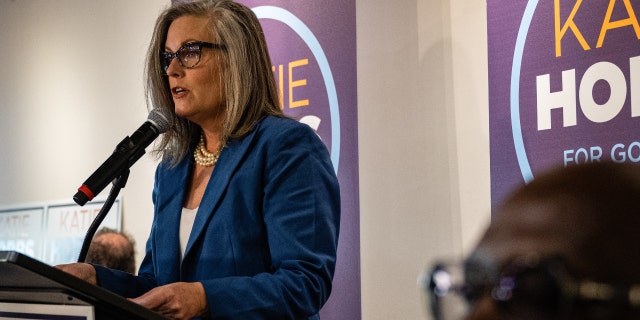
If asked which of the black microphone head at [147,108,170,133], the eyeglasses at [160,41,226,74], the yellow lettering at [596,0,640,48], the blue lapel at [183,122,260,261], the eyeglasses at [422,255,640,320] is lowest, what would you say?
the eyeglasses at [422,255,640,320]

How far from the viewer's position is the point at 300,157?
1925 mm

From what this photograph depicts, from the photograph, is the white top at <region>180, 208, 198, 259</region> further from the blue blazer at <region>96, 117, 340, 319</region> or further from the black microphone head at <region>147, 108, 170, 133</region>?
the black microphone head at <region>147, 108, 170, 133</region>

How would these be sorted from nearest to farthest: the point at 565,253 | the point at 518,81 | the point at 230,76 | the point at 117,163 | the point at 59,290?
the point at 565,253, the point at 59,290, the point at 117,163, the point at 230,76, the point at 518,81

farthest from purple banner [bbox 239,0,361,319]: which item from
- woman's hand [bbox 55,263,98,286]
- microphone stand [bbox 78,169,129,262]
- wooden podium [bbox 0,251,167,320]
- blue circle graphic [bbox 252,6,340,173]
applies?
wooden podium [bbox 0,251,167,320]

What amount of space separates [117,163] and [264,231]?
0.37 metres

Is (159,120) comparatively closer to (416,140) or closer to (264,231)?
(264,231)

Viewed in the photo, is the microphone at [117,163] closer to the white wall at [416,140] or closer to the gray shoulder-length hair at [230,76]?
the gray shoulder-length hair at [230,76]

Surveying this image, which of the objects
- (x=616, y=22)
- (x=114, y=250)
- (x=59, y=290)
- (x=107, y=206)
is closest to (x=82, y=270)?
(x=107, y=206)

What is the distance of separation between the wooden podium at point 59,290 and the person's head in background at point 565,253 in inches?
34.4

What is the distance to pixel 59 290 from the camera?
142 centimetres

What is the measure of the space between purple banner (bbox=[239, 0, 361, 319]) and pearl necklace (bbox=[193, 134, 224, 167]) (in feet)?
3.78

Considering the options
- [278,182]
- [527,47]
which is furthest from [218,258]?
[527,47]

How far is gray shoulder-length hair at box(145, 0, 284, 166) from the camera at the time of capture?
6.87 feet

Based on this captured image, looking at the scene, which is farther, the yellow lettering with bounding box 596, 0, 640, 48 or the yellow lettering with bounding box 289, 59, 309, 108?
the yellow lettering with bounding box 289, 59, 309, 108
